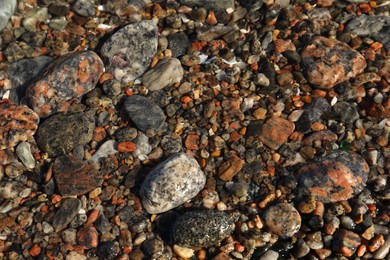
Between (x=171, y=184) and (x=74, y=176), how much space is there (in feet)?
3.42

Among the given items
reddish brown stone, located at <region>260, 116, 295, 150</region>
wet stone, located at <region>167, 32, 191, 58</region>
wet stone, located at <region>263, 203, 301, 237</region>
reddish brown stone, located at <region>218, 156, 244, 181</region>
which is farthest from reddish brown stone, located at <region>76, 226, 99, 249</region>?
wet stone, located at <region>167, 32, 191, 58</region>

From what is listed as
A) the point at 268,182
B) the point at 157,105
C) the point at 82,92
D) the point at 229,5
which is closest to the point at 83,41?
the point at 82,92

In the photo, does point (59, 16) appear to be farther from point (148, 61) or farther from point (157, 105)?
point (157, 105)

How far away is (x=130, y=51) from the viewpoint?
20.1 ft

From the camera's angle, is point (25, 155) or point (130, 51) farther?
point (130, 51)

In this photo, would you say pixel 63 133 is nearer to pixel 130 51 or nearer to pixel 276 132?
pixel 130 51

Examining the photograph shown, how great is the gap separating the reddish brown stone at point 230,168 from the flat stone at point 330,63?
1338mm

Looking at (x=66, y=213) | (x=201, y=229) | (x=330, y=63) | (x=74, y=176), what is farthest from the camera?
(x=330, y=63)

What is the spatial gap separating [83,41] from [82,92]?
89 cm

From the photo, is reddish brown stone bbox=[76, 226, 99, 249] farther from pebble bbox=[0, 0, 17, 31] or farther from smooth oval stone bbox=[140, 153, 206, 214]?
pebble bbox=[0, 0, 17, 31]

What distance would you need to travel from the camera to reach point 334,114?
5.71 meters

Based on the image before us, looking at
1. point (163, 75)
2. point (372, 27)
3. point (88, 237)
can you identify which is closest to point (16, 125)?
point (88, 237)

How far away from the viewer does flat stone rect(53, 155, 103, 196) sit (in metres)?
5.27

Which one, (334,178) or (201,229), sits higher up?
(334,178)
